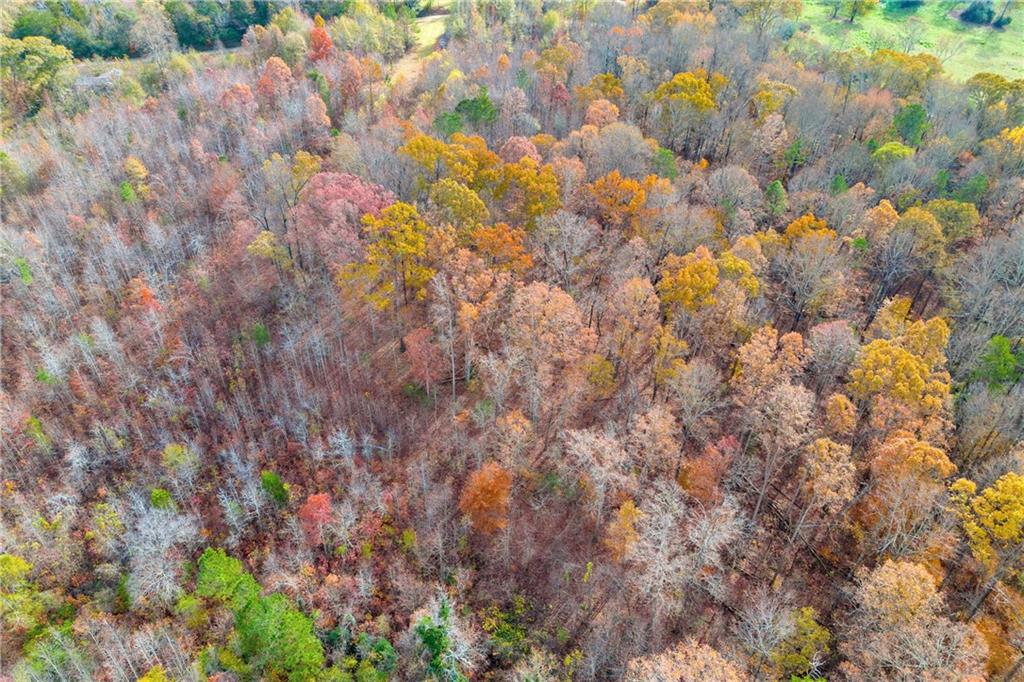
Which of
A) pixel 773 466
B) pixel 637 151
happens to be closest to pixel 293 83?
pixel 637 151

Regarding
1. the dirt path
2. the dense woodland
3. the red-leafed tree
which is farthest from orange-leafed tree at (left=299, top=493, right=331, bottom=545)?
the dirt path

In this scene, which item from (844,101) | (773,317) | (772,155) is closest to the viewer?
(773,317)

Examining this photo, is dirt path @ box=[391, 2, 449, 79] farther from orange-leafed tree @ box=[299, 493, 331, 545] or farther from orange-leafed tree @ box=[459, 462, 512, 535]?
orange-leafed tree @ box=[459, 462, 512, 535]

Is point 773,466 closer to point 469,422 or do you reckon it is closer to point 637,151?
point 469,422

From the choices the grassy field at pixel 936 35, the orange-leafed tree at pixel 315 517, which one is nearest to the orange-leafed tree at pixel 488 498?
the orange-leafed tree at pixel 315 517

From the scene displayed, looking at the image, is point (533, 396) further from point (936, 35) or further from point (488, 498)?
point (936, 35)

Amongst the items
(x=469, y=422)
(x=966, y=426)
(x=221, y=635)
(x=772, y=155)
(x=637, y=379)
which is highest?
(x=772, y=155)

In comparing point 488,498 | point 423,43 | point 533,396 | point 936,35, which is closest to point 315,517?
point 488,498
